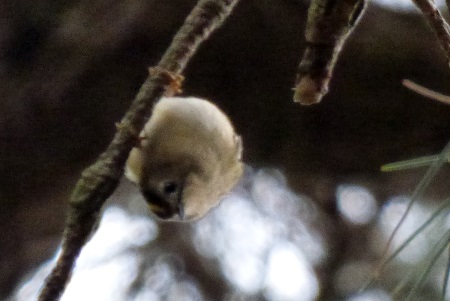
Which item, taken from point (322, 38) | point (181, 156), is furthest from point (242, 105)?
point (322, 38)

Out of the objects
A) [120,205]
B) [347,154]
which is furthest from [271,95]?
[120,205]

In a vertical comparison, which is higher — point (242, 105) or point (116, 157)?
A: point (116, 157)

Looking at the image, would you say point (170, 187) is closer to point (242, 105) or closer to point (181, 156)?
point (181, 156)

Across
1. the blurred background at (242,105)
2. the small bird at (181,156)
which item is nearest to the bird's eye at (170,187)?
the small bird at (181,156)

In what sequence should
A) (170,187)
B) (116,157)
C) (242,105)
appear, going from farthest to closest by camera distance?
(242,105), (170,187), (116,157)

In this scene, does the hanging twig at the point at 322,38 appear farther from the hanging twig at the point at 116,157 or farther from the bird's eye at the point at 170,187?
the bird's eye at the point at 170,187

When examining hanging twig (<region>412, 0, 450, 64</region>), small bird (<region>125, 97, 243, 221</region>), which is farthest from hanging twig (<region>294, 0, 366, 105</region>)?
small bird (<region>125, 97, 243, 221</region>)

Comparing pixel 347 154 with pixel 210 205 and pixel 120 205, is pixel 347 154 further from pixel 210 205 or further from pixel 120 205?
pixel 120 205
